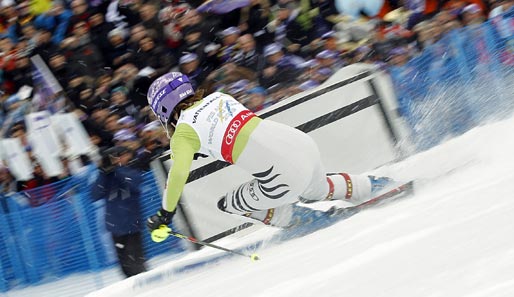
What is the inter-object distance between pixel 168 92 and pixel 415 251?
2.12 metres

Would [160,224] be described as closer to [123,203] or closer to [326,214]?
[326,214]

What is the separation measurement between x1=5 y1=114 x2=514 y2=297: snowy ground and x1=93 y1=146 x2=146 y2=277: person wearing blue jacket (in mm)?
927

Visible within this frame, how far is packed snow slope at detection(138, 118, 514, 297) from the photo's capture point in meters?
2.94

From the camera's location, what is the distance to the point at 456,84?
7.23m

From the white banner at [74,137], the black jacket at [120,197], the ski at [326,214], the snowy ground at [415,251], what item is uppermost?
the white banner at [74,137]

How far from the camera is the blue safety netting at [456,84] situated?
7141 mm

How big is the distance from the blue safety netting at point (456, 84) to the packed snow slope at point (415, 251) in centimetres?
129

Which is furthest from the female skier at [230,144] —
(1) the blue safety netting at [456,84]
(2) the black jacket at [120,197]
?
(1) the blue safety netting at [456,84]

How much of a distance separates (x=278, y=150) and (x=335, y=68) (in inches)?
94.8

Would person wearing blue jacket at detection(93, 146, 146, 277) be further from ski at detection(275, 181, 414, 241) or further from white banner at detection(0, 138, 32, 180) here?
ski at detection(275, 181, 414, 241)

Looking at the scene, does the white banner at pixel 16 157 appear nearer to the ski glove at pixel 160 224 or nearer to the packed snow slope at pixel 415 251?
the packed snow slope at pixel 415 251

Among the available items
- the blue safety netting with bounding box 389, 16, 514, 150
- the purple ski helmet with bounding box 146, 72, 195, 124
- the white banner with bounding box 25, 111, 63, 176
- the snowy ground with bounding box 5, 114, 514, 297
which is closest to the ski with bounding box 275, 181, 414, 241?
the snowy ground with bounding box 5, 114, 514, 297

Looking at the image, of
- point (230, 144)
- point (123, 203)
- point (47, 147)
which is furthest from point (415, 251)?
point (47, 147)

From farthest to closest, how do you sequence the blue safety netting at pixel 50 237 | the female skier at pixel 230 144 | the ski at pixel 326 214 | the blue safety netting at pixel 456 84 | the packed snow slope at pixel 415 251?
the blue safety netting at pixel 456 84
the blue safety netting at pixel 50 237
the ski at pixel 326 214
the female skier at pixel 230 144
the packed snow slope at pixel 415 251
